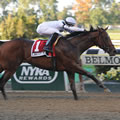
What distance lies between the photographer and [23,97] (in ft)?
23.7

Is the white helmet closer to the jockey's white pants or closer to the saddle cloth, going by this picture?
the jockey's white pants

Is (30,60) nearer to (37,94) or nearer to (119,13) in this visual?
(37,94)

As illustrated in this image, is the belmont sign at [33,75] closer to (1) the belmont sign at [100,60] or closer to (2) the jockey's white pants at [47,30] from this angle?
(1) the belmont sign at [100,60]

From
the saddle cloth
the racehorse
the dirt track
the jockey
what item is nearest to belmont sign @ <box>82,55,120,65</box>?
the dirt track

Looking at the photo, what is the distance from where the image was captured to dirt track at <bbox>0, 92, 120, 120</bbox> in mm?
4793

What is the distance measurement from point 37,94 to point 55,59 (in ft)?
4.56

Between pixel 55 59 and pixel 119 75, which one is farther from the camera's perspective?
pixel 119 75

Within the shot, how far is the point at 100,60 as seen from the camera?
7.54 m

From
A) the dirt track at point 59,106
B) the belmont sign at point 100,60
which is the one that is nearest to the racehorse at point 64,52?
the dirt track at point 59,106

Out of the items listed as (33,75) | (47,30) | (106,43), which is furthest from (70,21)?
(33,75)

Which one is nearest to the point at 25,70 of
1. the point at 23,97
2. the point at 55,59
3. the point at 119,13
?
the point at 23,97

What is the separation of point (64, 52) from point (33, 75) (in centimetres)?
167

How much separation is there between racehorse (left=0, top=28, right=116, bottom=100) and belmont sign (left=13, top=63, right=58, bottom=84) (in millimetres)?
1075

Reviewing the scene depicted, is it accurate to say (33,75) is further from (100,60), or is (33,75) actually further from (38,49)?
(100,60)
